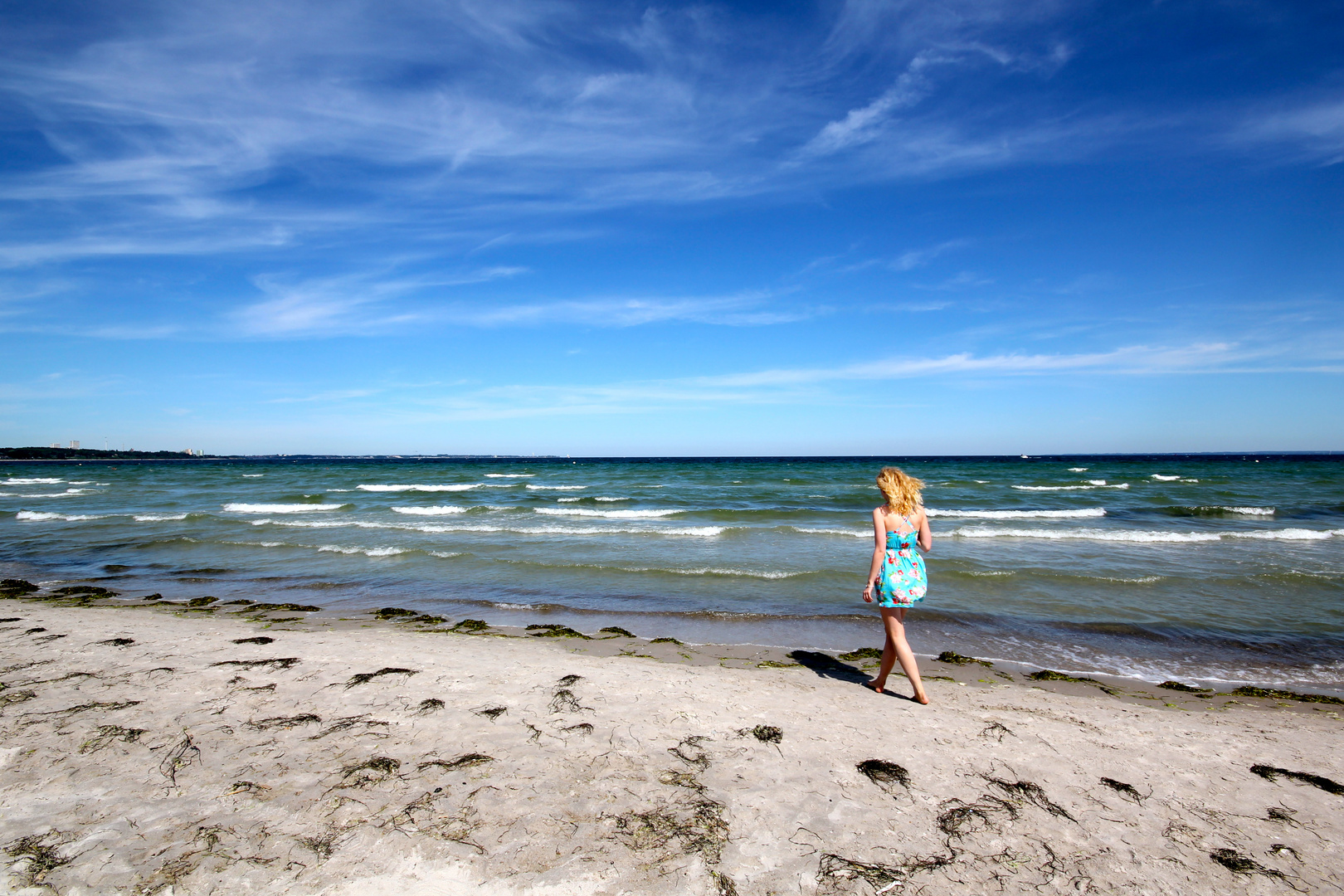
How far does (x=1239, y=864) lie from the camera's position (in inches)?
130

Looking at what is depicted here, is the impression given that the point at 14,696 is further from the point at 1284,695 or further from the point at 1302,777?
the point at 1284,695

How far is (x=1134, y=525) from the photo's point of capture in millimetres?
18703

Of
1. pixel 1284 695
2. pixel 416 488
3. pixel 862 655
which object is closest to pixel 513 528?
pixel 862 655

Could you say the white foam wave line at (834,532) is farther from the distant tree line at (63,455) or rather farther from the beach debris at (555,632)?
the distant tree line at (63,455)

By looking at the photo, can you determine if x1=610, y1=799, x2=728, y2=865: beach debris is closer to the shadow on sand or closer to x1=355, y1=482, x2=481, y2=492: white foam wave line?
the shadow on sand

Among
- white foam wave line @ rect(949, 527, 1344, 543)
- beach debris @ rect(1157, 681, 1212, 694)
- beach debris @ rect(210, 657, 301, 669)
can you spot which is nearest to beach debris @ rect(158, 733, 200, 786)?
beach debris @ rect(210, 657, 301, 669)

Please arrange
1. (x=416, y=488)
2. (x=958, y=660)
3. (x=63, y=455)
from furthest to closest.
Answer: (x=63, y=455)
(x=416, y=488)
(x=958, y=660)

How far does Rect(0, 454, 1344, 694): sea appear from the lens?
832cm

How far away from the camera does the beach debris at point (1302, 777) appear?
13.7 feet

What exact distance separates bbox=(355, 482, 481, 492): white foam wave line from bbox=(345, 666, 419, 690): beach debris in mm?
29779

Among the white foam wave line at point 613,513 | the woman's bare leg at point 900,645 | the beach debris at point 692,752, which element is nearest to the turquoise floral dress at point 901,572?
the woman's bare leg at point 900,645

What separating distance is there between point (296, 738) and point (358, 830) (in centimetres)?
155

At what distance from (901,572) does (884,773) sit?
183 cm

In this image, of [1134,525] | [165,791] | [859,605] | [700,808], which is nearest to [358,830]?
[165,791]
